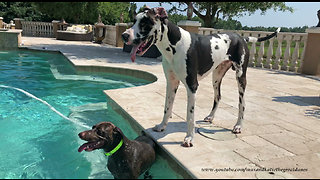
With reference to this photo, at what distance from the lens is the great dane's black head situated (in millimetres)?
3010

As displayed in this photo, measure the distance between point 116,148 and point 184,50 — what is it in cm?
148

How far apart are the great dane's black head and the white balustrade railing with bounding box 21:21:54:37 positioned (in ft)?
86.5

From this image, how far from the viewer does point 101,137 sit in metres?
3.01

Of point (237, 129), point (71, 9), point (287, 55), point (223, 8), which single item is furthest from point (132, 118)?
point (71, 9)

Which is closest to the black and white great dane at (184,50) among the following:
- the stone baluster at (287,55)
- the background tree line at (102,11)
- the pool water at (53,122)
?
the pool water at (53,122)

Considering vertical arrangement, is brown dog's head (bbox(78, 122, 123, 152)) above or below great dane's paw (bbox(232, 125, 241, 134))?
above

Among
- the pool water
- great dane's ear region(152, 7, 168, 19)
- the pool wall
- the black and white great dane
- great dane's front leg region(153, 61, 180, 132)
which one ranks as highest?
great dane's ear region(152, 7, 168, 19)

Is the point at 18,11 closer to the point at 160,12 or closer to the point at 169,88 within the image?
the point at 169,88

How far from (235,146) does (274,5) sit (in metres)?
19.6

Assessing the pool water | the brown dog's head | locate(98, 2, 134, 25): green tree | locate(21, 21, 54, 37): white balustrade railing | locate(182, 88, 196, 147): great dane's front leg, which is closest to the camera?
the brown dog's head

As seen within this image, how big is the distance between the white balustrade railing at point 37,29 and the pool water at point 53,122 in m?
17.1

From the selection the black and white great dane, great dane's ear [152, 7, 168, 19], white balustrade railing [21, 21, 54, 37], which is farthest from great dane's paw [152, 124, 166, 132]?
white balustrade railing [21, 21, 54, 37]

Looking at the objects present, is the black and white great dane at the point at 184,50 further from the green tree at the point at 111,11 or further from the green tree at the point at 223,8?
the green tree at the point at 111,11

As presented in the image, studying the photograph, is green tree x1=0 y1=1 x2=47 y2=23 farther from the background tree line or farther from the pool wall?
the pool wall
